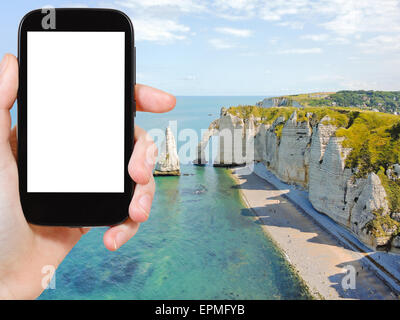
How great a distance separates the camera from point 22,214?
2666 mm

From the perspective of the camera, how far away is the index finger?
2.79 meters

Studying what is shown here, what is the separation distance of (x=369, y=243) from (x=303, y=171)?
13.5 metres

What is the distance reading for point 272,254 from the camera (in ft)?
63.7

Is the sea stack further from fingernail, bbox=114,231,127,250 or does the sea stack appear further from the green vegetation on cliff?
the green vegetation on cliff

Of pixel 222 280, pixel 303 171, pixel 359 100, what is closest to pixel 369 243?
pixel 222 280

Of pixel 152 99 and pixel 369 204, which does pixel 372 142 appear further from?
pixel 152 99

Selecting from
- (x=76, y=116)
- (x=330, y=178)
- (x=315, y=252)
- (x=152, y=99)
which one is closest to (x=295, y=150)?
(x=330, y=178)

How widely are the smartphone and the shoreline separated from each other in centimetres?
1497

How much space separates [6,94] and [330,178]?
21320mm

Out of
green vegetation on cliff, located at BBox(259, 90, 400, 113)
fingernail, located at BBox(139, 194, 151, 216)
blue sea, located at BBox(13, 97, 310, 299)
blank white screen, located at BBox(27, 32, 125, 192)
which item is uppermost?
green vegetation on cliff, located at BBox(259, 90, 400, 113)

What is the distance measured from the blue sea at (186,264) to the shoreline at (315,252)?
2.19ft

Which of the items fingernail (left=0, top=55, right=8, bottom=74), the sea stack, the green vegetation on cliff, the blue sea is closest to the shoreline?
the blue sea

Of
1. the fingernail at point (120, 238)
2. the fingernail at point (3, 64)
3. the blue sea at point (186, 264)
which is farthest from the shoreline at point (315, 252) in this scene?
the fingernail at point (3, 64)
